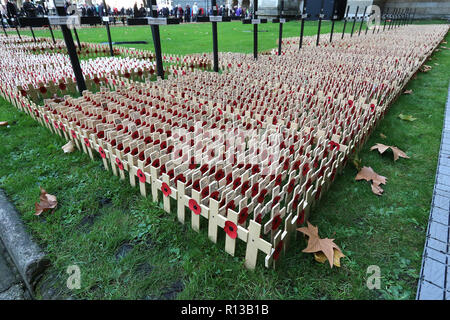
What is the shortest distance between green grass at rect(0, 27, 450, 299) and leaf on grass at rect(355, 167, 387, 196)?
0.07 meters

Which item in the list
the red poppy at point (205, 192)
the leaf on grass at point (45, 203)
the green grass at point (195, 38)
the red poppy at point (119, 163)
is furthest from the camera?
the green grass at point (195, 38)

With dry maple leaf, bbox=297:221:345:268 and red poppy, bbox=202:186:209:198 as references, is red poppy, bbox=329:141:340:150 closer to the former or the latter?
dry maple leaf, bbox=297:221:345:268

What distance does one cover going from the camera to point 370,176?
130 inches

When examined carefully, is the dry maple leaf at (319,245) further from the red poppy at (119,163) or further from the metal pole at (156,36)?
the metal pole at (156,36)

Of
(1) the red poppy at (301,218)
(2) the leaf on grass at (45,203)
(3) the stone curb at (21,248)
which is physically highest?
(1) the red poppy at (301,218)

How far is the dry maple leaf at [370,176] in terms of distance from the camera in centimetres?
325

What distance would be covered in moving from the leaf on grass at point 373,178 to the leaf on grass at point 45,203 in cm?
357

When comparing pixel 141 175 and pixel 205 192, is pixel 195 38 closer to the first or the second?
pixel 141 175

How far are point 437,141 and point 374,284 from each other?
342 centimetres

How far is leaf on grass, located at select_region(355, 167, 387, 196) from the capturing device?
10.2 ft

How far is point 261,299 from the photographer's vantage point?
196 centimetres

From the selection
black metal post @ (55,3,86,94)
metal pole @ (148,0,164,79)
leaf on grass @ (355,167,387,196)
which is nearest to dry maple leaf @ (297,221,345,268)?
leaf on grass @ (355,167,387,196)

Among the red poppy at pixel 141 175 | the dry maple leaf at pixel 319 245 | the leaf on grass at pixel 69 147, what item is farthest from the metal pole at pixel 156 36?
the dry maple leaf at pixel 319 245
